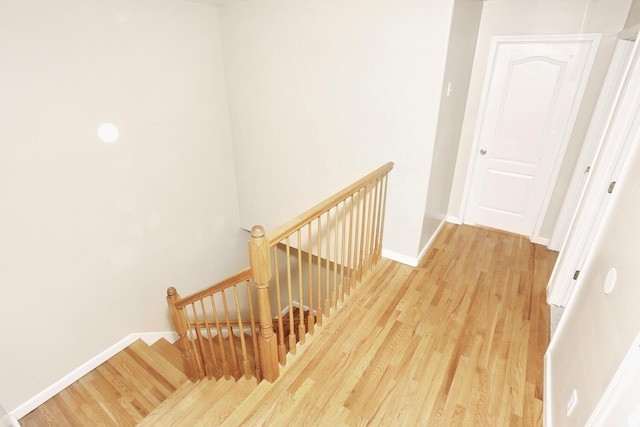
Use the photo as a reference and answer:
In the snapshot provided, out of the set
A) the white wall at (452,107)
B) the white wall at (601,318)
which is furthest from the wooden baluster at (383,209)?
the white wall at (601,318)

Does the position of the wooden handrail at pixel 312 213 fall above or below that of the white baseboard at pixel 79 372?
above

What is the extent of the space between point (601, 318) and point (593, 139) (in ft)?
7.37

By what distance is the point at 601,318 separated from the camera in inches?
53.4

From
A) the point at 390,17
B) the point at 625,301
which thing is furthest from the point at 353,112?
the point at 625,301

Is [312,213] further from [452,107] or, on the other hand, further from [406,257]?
[452,107]

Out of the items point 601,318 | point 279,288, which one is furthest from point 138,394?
point 601,318

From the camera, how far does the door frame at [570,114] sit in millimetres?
2752

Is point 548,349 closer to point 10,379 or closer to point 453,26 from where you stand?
point 453,26

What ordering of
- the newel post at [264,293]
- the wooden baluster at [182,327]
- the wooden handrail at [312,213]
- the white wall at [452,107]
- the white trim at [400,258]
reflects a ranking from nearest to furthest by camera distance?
1. the newel post at [264,293]
2. the wooden handrail at [312,213]
3. the wooden baluster at [182,327]
4. the white wall at [452,107]
5. the white trim at [400,258]

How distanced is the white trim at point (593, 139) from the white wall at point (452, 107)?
1071 mm

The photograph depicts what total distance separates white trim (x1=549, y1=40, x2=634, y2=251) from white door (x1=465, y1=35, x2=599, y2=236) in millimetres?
172

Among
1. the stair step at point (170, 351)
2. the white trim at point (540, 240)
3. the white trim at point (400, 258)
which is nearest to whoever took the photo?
the white trim at point (400, 258)

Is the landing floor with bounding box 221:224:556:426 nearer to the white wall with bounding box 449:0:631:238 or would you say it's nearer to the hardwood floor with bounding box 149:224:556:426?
the hardwood floor with bounding box 149:224:556:426

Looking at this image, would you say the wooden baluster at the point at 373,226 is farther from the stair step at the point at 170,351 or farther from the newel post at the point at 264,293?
the stair step at the point at 170,351
